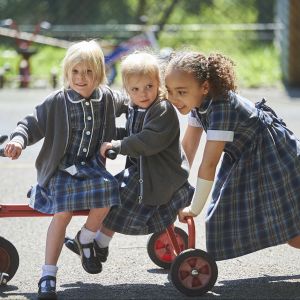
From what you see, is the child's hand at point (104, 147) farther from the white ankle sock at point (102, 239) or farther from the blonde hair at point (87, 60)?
the white ankle sock at point (102, 239)

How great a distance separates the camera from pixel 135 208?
15.0 feet

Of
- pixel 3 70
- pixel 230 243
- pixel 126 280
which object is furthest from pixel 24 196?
pixel 3 70

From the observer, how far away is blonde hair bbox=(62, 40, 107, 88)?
14.6ft

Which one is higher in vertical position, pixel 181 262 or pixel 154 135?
pixel 154 135

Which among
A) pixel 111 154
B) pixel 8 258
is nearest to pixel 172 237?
pixel 111 154

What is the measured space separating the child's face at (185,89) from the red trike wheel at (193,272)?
69 cm

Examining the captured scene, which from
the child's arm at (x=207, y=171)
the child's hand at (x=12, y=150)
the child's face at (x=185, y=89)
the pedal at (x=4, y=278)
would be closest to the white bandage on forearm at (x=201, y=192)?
the child's arm at (x=207, y=171)

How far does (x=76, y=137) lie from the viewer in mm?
4500

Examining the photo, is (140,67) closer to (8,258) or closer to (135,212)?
(135,212)

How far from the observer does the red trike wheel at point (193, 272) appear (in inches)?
173

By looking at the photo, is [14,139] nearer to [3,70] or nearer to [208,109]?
[208,109]

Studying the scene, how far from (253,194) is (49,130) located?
3.37ft

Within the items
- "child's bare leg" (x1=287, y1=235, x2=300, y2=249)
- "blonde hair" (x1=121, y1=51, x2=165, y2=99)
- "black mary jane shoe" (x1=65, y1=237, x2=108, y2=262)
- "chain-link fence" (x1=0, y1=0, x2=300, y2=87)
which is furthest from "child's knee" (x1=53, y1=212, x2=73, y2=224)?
"chain-link fence" (x1=0, y1=0, x2=300, y2=87)

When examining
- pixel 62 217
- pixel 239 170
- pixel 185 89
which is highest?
pixel 185 89
